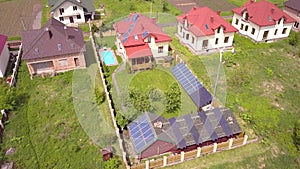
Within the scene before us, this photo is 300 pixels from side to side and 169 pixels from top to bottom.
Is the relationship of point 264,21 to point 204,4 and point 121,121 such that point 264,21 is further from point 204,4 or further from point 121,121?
point 121,121

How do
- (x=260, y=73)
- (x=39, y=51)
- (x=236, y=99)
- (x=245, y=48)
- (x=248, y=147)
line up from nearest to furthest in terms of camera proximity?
(x=248, y=147), (x=236, y=99), (x=39, y=51), (x=260, y=73), (x=245, y=48)

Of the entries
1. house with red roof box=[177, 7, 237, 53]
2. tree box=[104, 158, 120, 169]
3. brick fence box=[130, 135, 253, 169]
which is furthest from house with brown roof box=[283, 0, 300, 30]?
tree box=[104, 158, 120, 169]

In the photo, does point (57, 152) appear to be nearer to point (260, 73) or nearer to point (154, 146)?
point (154, 146)

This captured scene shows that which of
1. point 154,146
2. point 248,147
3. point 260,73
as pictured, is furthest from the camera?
point 260,73

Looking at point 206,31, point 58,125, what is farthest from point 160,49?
point 58,125

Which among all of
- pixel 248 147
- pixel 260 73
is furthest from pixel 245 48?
pixel 248 147

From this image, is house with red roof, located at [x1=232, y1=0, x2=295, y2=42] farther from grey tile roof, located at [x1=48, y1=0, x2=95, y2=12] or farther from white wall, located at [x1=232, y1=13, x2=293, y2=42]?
grey tile roof, located at [x1=48, y1=0, x2=95, y2=12]
